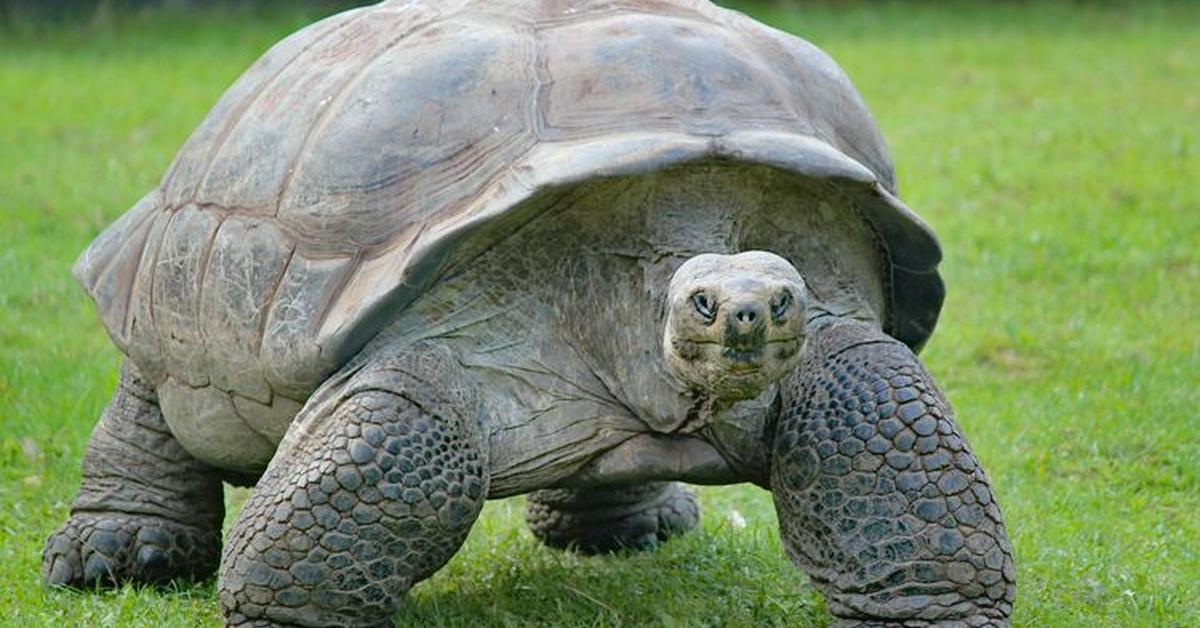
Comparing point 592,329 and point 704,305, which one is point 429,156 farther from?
point 704,305

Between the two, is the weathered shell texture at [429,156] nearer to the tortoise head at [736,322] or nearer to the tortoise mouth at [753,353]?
the tortoise head at [736,322]

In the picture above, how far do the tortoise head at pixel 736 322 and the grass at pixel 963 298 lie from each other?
34.5 inches

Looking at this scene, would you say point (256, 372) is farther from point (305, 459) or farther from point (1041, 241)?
point (1041, 241)

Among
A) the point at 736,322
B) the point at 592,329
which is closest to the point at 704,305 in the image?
the point at 736,322

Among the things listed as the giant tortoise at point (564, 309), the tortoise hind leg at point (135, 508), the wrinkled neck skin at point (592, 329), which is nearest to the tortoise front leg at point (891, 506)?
the giant tortoise at point (564, 309)

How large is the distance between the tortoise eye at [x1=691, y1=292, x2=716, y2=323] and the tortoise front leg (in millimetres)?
454

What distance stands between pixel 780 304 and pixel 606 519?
5.79 feet

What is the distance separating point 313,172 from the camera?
398cm

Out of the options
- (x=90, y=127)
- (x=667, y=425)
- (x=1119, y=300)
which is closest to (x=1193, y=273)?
(x=1119, y=300)

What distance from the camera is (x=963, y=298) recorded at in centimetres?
763

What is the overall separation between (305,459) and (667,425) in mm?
690

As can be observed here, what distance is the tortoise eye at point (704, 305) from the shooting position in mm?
3379

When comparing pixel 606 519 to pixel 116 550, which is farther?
pixel 606 519

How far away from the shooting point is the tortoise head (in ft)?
10.9
